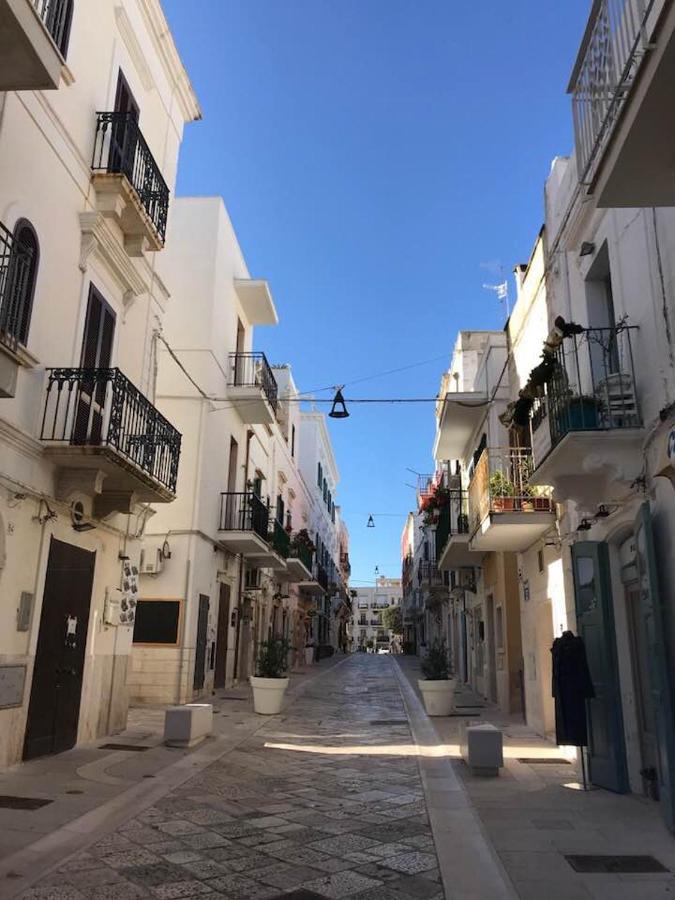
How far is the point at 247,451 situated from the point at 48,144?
529 inches

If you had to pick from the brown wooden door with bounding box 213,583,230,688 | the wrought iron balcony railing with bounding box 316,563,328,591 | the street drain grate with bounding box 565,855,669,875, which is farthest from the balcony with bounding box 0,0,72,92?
the wrought iron balcony railing with bounding box 316,563,328,591

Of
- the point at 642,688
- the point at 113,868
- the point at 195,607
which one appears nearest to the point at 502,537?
the point at 642,688

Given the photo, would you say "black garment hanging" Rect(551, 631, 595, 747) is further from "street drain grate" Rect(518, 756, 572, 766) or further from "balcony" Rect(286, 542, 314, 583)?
"balcony" Rect(286, 542, 314, 583)

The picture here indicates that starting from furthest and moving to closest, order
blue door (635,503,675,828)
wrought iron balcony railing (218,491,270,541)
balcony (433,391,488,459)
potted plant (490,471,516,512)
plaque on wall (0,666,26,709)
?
1. wrought iron balcony railing (218,491,270,541)
2. balcony (433,391,488,459)
3. potted plant (490,471,516,512)
4. plaque on wall (0,666,26,709)
5. blue door (635,503,675,828)

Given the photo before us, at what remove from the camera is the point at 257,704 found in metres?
13.9

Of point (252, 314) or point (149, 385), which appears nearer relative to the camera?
point (149, 385)

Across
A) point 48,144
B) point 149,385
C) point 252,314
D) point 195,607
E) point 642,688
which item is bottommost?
point 642,688

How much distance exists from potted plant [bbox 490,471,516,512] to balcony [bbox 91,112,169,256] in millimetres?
6330

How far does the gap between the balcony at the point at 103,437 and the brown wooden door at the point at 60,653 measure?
2.78 ft

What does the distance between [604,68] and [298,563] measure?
916 inches

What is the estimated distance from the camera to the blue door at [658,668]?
5.88 metres

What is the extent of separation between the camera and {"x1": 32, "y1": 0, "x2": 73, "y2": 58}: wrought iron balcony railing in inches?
269

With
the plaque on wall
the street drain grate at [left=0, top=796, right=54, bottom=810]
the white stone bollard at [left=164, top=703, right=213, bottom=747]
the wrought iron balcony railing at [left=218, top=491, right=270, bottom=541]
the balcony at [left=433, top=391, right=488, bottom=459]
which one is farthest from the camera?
the wrought iron balcony railing at [left=218, top=491, right=270, bottom=541]

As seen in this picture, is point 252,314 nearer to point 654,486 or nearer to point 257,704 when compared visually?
point 257,704
